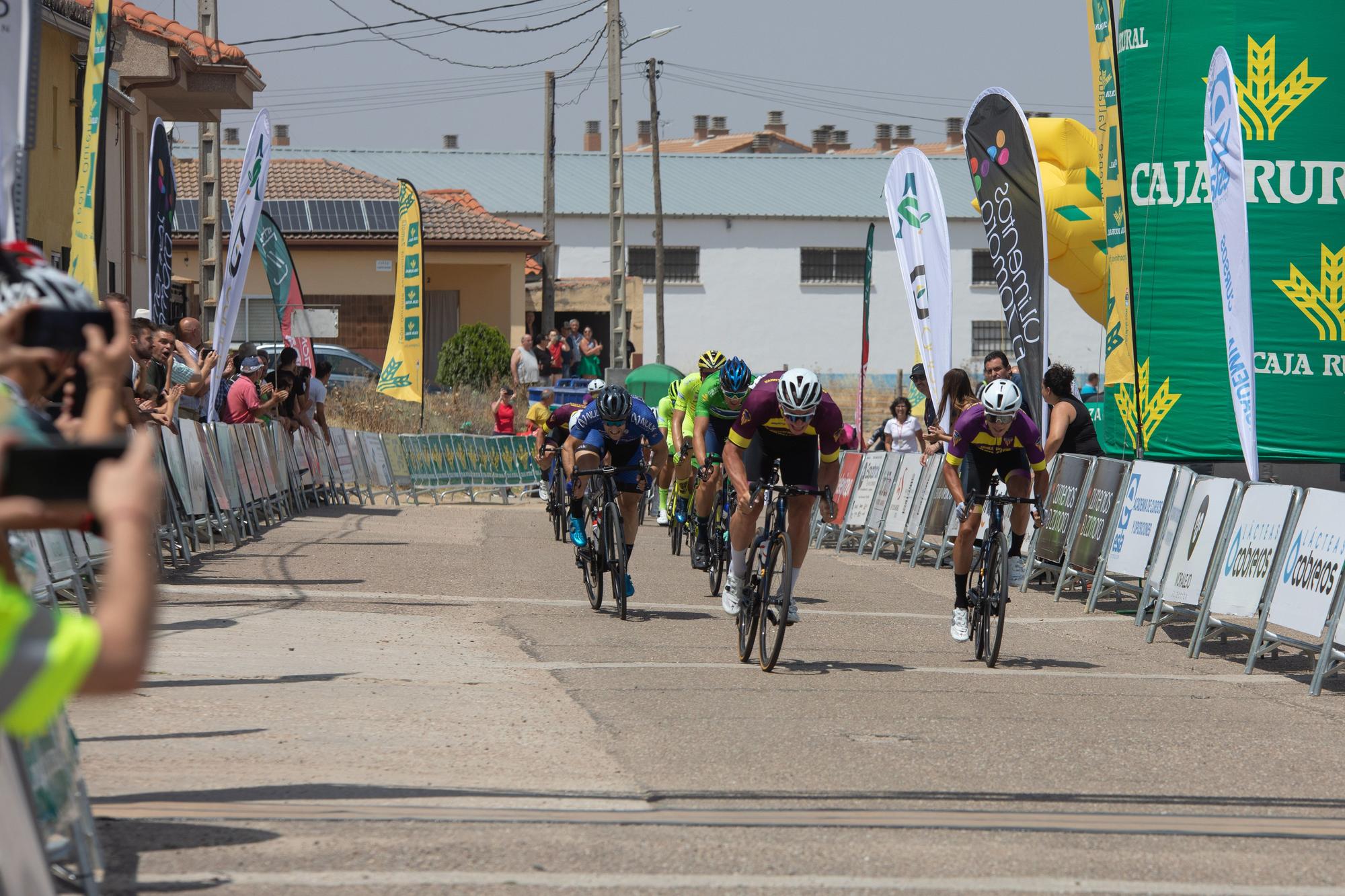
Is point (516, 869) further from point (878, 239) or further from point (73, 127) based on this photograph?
point (878, 239)

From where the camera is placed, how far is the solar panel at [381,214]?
159 ft

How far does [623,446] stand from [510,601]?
A: 1.66 meters

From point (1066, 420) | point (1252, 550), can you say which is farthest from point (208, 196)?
point (1252, 550)

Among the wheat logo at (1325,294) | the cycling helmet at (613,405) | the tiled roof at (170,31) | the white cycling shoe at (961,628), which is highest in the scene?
the tiled roof at (170,31)

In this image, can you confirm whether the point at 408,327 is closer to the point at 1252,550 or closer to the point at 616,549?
the point at 616,549

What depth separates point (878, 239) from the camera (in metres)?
64.8

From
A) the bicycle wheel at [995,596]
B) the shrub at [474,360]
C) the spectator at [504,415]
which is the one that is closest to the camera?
the bicycle wheel at [995,596]

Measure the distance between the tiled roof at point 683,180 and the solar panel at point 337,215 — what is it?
10310 mm

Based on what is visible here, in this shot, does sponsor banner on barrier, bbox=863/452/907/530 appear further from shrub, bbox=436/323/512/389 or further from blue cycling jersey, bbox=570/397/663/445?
shrub, bbox=436/323/512/389

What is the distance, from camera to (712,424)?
1379 cm

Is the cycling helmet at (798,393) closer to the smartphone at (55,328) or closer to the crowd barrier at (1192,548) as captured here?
the crowd barrier at (1192,548)

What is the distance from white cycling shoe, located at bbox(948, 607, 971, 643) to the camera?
35.9 ft

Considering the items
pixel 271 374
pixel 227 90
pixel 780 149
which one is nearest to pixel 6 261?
pixel 271 374

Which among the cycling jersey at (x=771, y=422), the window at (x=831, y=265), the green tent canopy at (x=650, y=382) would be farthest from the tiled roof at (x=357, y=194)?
the cycling jersey at (x=771, y=422)
